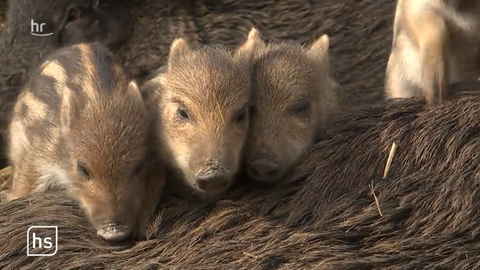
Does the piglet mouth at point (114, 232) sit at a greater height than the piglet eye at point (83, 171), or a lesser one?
lesser

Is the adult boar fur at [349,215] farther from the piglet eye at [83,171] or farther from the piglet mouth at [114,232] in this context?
the piglet eye at [83,171]

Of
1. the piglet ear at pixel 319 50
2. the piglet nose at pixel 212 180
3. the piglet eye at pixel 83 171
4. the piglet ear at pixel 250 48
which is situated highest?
the piglet ear at pixel 250 48

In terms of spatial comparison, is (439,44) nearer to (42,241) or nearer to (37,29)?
(42,241)

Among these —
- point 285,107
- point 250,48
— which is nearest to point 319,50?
point 250,48

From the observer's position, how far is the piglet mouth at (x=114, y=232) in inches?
102

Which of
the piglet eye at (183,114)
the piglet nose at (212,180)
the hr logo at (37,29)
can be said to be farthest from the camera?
the hr logo at (37,29)

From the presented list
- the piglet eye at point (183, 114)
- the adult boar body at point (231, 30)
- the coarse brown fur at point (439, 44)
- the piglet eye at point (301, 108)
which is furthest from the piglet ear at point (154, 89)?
the adult boar body at point (231, 30)

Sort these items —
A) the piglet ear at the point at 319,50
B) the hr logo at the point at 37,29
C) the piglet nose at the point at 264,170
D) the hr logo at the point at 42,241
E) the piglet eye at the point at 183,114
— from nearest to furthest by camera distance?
1. the piglet nose at the point at 264,170
2. the piglet eye at the point at 183,114
3. the hr logo at the point at 42,241
4. the piglet ear at the point at 319,50
5. the hr logo at the point at 37,29

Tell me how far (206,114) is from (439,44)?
0.77 metres

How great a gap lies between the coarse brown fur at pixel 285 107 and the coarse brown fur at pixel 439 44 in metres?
0.29

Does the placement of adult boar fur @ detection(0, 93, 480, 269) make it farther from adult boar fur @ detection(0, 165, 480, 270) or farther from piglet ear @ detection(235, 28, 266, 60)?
piglet ear @ detection(235, 28, 266, 60)

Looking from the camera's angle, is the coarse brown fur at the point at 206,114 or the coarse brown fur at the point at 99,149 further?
the coarse brown fur at the point at 99,149

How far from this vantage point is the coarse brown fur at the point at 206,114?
247 cm

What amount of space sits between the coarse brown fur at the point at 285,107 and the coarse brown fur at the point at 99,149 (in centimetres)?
30
